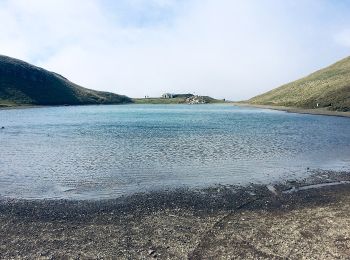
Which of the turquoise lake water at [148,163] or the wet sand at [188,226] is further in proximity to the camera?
the turquoise lake water at [148,163]

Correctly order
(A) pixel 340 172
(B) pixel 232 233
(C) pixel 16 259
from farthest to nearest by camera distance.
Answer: (A) pixel 340 172, (B) pixel 232 233, (C) pixel 16 259

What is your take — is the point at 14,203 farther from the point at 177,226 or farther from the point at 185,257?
the point at 185,257

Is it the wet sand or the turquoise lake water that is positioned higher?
the wet sand

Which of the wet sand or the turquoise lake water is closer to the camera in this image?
the wet sand

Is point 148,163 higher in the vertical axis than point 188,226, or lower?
lower

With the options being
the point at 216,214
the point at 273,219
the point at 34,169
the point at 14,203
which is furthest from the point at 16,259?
the point at 34,169

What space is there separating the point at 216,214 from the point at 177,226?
12.0ft

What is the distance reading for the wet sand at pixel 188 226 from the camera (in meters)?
19.5

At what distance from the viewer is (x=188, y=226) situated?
76.4 feet

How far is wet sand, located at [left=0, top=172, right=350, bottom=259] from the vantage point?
19.5 metres

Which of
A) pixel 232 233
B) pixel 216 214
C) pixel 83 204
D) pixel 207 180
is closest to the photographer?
pixel 232 233

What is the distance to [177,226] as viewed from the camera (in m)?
23.3

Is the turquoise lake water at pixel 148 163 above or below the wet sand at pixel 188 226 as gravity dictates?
below

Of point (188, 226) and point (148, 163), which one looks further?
point (148, 163)
